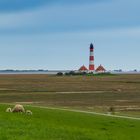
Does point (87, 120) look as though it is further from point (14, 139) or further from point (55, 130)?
point (14, 139)

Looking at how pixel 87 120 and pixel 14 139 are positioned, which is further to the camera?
pixel 87 120

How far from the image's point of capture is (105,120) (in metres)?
24.6

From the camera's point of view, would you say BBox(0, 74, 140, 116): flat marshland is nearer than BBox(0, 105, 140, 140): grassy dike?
No

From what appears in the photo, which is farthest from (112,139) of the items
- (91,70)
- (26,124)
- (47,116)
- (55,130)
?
(91,70)

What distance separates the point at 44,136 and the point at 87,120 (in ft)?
27.3

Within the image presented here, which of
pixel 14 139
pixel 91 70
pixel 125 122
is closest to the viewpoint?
pixel 14 139

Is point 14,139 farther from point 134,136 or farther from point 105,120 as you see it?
point 105,120

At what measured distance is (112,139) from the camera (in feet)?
56.9

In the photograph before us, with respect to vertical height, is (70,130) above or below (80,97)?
above

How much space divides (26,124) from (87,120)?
611 cm

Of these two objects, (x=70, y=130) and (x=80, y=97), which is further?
(x=80, y=97)

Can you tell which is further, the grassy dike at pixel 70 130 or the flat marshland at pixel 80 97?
the flat marshland at pixel 80 97

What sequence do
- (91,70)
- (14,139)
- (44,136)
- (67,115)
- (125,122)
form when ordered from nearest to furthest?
(14,139), (44,136), (125,122), (67,115), (91,70)

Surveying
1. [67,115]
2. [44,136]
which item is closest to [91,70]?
[67,115]
